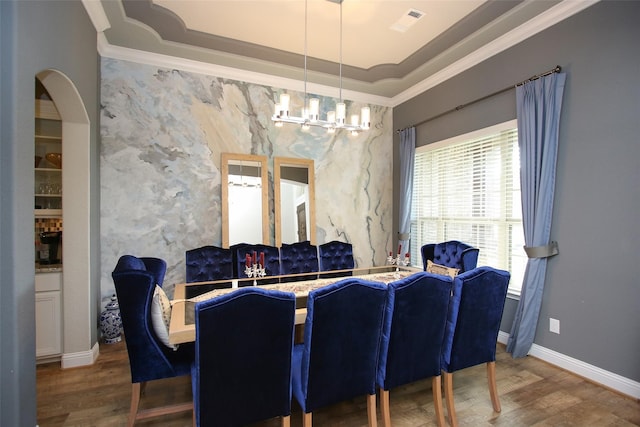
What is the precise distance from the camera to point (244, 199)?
13.4ft

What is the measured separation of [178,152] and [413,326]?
3.40 meters

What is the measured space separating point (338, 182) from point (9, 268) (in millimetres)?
3743

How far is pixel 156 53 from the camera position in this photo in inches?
145

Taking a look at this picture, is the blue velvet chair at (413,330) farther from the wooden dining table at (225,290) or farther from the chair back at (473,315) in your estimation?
the wooden dining table at (225,290)

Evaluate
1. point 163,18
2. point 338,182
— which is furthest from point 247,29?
point 338,182

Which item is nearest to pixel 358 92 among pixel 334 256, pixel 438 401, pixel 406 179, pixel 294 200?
pixel 406 179

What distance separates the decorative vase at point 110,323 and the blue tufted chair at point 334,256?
91.5 inches

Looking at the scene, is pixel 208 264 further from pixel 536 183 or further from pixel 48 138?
pixel 536 183

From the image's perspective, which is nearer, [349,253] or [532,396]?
[532,396]

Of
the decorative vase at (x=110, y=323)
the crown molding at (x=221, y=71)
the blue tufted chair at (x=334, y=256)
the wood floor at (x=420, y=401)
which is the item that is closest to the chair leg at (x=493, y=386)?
the wood floor at (x=420, y=401)

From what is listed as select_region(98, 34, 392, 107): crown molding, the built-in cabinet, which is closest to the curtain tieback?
select_region(98, 34, 392, 107): crown molding

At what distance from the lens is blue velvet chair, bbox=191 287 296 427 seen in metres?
1.42

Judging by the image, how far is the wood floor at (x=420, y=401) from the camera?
6.76 feet

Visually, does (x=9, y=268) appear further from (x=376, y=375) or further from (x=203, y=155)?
(x=203, y=155)
